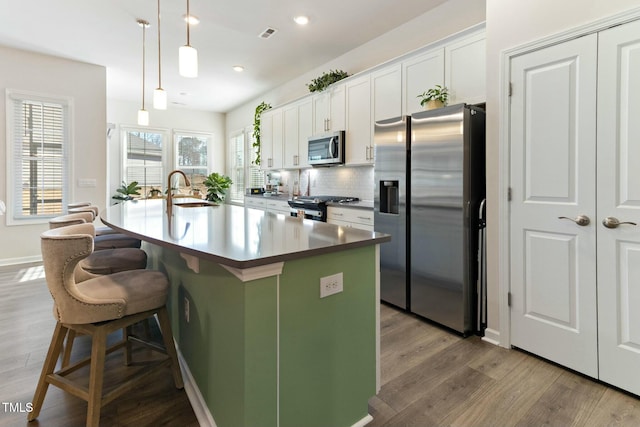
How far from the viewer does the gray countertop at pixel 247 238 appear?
4.08 ft

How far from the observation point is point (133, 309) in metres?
1.58

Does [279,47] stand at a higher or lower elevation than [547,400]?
higher

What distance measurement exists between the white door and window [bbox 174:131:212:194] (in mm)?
7074

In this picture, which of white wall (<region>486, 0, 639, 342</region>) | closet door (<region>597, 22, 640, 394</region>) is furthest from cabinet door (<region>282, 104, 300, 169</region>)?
closet door (<region>597, 22, 640, 394</region>)

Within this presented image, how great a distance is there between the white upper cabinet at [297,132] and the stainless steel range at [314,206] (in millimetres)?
832

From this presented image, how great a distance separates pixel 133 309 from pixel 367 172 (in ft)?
11.3

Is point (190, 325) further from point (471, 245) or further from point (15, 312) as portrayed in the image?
point (15, 312)

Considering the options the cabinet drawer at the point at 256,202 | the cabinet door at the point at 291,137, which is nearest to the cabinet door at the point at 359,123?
the cabinet door at the point at 291,137

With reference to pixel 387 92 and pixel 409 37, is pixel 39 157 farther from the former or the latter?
pixel 409 37

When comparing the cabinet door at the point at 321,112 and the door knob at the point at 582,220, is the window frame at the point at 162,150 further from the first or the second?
the door knob at the point at 582,220

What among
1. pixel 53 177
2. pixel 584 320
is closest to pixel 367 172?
pixel 584 320

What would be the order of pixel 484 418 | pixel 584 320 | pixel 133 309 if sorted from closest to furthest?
pixel 133 309 < pixel 484 418 < pixel 584 320

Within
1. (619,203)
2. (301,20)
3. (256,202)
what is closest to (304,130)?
(301,20)

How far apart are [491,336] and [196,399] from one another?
2.10 metres
